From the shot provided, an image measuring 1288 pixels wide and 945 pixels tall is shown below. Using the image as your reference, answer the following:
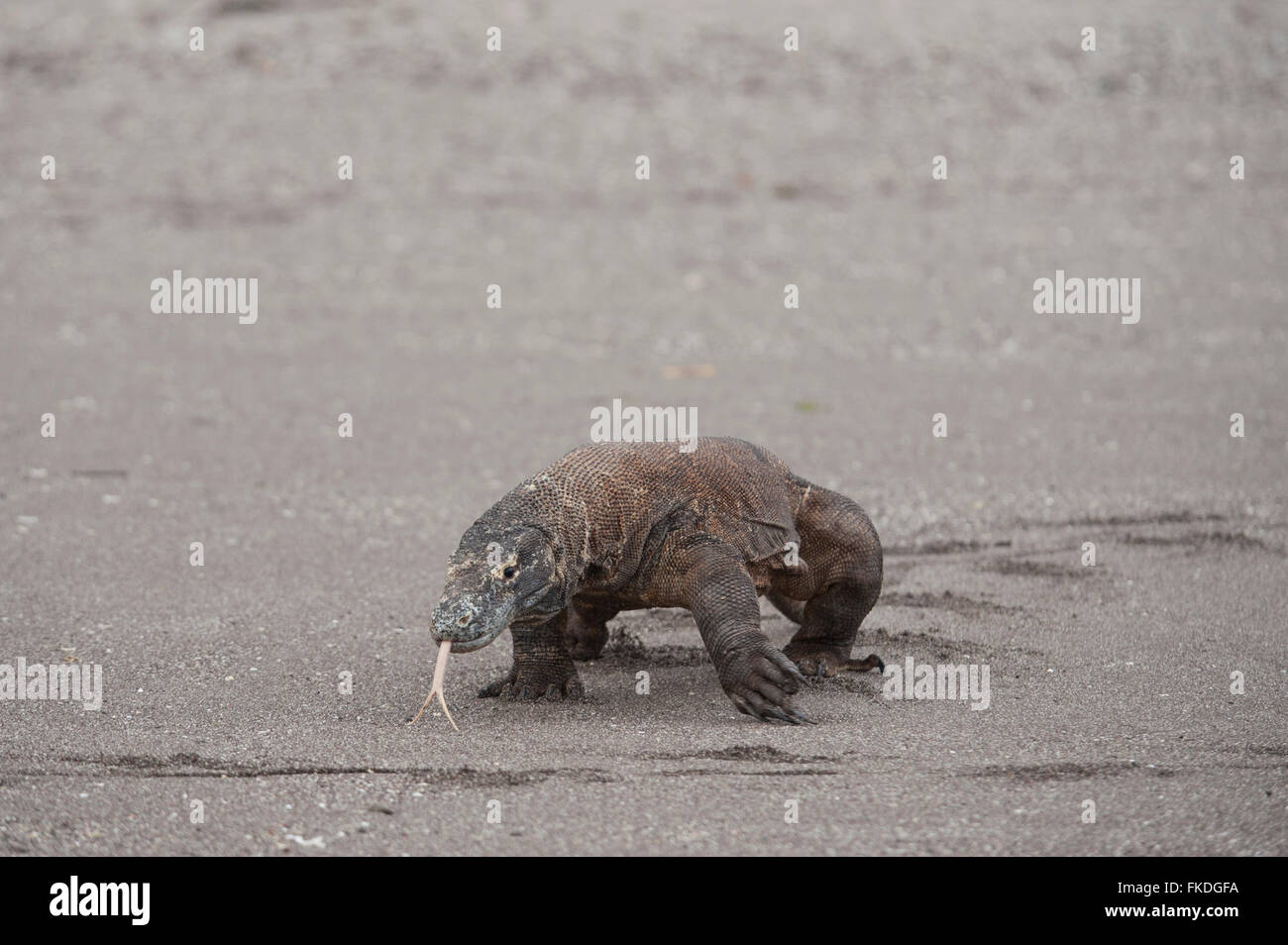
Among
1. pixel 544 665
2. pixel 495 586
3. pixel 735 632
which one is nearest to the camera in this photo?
pixel 495 586

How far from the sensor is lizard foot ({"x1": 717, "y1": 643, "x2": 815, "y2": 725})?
5.86m

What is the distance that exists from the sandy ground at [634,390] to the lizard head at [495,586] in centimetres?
45

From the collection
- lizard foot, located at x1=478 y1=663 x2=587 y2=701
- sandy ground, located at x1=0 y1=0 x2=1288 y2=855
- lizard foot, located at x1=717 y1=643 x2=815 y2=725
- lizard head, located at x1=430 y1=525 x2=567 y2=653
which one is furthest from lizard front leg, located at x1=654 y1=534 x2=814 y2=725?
lizard foot, located at x1=478 y1=663 x2=587 y2=701

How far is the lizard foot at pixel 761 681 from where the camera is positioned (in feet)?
19.2

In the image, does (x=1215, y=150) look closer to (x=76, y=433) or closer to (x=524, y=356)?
(x=524, y=356)

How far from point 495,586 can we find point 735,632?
892 millimetres

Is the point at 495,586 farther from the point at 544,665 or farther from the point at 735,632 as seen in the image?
the point at 735,632

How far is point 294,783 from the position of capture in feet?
17.5

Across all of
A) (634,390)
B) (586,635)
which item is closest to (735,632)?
(586,635)

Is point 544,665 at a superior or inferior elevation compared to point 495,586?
inferior

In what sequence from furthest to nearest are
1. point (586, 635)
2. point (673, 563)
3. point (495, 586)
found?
point (586, 635)
point (673, 563)
point (495, 586)

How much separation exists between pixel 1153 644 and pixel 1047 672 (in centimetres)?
68

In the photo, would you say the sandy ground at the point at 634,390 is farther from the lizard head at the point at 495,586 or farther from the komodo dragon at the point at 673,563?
the lizard head at the point at 495,586

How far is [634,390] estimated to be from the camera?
41.8 ft
